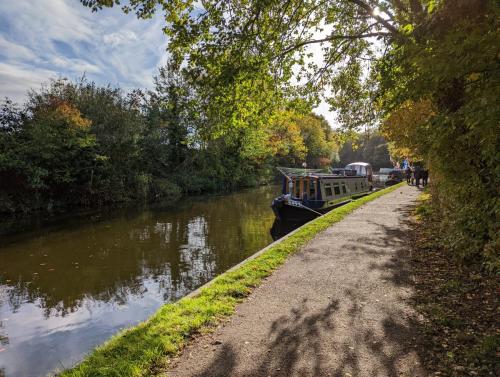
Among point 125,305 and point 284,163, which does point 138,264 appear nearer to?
point 125,305

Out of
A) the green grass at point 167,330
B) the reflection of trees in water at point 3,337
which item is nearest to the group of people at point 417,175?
the green grass at point 167,330

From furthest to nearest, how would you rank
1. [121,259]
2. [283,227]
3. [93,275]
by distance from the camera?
[283,227]
[121,259]
[93,275]

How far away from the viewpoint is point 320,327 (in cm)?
433

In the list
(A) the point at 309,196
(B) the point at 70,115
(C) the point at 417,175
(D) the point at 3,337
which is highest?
(B) the point at 70,115

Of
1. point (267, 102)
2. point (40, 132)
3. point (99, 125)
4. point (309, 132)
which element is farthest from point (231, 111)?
point (309, 132)

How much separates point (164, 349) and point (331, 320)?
213 cm

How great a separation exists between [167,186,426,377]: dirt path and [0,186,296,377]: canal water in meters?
2.73

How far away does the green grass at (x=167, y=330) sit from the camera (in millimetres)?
3641

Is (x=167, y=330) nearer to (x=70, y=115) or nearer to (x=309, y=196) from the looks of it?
(x=309, y=196)

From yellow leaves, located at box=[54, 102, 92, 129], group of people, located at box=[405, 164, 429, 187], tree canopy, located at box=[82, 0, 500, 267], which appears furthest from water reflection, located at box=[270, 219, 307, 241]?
yellow leaves, located at box=[54, 102, 92, 129]

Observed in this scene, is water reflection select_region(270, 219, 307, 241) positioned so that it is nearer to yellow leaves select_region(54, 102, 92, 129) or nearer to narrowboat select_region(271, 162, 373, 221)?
narrowboat select_region(271, 162, 373, 221)

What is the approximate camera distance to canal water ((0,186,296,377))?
5914 millimetres

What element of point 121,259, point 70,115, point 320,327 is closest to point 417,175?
point 121,259

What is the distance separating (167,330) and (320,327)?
1.92 metres
